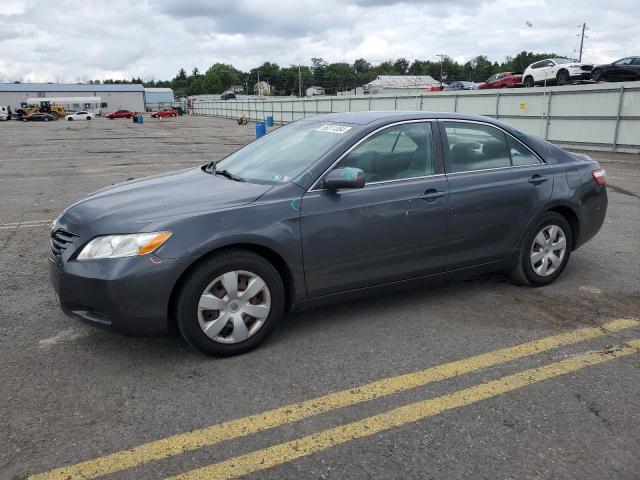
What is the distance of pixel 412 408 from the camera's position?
2930 millimetres

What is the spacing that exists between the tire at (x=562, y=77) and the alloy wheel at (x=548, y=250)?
77.8 ft

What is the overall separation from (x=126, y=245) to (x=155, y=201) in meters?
0.46

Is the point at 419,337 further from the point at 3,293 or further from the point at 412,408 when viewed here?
the point at 3,293

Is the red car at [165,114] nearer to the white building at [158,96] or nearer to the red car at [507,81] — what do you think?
the white building at [158,96]

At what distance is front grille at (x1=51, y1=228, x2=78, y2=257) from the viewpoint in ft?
11.2

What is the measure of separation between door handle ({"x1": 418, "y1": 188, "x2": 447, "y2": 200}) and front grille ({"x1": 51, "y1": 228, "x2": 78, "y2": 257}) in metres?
2.43

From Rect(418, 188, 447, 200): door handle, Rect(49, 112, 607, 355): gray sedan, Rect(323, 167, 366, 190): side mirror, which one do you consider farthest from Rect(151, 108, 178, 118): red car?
Rect(323, 167, 366, 190): side mirror

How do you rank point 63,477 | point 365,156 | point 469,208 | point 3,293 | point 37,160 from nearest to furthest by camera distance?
1. point 63,477
2. point 365,156
3. point 469,208
4. point 3,293
5. point 37,160

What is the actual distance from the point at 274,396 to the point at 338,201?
4.52ft

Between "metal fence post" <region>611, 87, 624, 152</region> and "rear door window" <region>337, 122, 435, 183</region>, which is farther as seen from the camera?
"metal fence post" <region>611, 87, 624, 152</region>

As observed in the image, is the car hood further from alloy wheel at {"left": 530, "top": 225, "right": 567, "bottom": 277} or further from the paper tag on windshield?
alloy wheel at {"left": 530, "top": 225, "right": 567, "bottom": 277}

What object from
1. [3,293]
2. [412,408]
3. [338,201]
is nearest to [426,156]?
[338,201]

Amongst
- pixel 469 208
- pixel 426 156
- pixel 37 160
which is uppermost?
pixel 426 156

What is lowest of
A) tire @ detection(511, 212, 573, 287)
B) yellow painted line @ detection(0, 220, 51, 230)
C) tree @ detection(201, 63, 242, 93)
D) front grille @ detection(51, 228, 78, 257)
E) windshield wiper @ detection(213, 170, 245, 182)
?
yellow painted line @ detection(0, 220, 51, 230)
